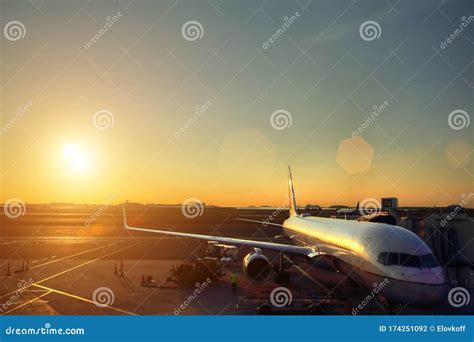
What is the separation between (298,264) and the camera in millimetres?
32656

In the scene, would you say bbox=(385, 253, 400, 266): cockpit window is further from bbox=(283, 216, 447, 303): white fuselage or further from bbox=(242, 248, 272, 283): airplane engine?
bbox=(242, 248, 272, 283): airplane engine

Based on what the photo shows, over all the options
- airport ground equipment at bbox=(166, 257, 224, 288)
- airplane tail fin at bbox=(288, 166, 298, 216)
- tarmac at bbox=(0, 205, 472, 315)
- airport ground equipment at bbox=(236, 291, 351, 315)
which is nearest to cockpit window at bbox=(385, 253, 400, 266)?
tarmac at bbox=(0, 205, 472, 315)

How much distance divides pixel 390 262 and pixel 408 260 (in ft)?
2.26

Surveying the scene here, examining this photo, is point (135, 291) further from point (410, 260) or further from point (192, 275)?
point (410, 260)

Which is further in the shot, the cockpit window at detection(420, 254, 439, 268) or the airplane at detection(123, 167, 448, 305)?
the cockpit window at detection(420, 254, 439, 268)

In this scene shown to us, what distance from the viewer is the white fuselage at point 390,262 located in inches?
579

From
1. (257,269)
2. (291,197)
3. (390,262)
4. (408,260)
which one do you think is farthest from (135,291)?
(291,197)

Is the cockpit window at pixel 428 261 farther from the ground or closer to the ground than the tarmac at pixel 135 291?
closer to the ground

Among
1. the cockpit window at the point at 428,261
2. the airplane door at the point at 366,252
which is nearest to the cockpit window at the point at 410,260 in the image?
the cockpit window at the point at 428,261

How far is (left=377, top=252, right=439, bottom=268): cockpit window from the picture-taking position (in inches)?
607

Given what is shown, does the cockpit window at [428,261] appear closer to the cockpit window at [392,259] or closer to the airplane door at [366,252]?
the cockpit window at [392,259]

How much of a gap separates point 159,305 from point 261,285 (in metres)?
7.33

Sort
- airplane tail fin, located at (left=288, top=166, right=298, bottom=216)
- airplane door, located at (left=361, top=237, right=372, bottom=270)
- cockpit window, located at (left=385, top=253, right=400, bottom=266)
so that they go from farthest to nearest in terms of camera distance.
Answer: airplane tail fin, located at (left=288, top=166, right=298, bottom=216)
airplane door, located at (left=361, top=237, right=372, bottom=270)
cockpit window, located at (left=385, top=253, right=400, bottom=266)
